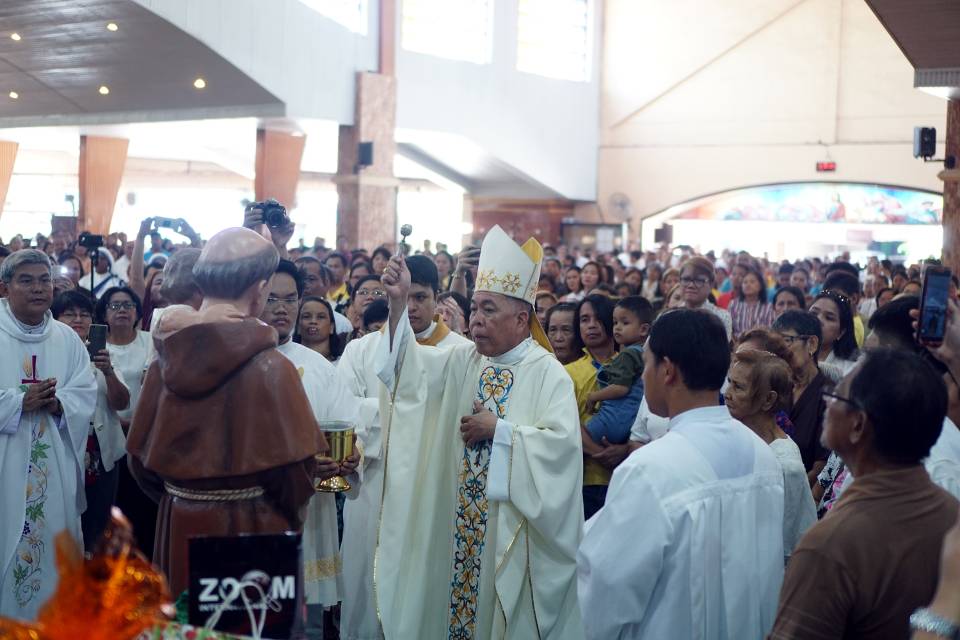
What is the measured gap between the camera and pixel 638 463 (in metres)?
2.69

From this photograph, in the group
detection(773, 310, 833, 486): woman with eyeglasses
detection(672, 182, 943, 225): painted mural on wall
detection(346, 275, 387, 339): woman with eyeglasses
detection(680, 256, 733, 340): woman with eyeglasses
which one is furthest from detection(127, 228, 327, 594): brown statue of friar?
detection(672, 182, 943, 225): painted mural on wall

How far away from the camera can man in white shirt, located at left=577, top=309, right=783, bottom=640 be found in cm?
266

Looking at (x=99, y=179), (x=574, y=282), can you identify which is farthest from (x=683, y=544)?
(x=99, y=179)

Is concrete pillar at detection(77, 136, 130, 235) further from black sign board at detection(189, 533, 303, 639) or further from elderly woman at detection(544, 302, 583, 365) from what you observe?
black sign board at detection(189, 533, 303, 639)

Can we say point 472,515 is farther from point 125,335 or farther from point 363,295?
point 363,295

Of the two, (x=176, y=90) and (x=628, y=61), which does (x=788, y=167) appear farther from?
(x=176, y=90)

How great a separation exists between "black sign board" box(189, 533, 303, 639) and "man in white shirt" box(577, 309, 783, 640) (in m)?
0.91

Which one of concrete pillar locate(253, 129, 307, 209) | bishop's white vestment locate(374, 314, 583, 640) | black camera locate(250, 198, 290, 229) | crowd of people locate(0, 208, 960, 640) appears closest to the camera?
crowd of people locate(0, 208, 960, 640)

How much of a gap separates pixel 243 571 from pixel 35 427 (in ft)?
10.3

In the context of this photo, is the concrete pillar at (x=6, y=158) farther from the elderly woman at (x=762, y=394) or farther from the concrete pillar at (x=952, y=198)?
the elderly woman at (x=762, y=394)

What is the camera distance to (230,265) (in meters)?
3.15

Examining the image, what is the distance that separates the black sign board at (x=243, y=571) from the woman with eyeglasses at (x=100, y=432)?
130 inches

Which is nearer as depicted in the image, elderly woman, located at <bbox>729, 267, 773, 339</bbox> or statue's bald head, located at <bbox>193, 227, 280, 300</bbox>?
statue's bald head, located at <bbox>193, 227, 280, 300</bbox>

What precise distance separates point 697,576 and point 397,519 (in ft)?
5.70
